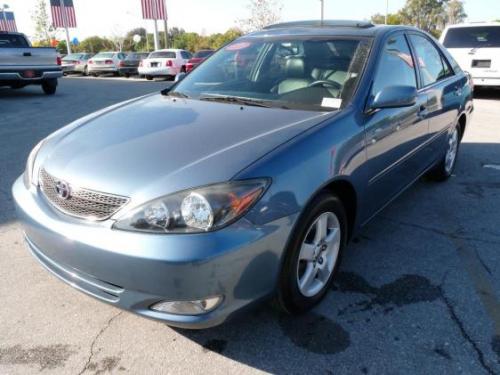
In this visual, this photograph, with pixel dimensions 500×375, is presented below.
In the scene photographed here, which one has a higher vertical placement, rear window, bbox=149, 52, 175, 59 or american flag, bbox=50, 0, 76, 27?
american flag, bbox=50, 0, 76, 27

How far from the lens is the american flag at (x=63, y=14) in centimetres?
3412

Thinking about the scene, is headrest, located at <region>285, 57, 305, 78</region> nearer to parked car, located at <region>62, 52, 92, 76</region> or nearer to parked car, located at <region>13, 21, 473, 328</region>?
parked car, located at <region>13, 21, 473, 328</region>

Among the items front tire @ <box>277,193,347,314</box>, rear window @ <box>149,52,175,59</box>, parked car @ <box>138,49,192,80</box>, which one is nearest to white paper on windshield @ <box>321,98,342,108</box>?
front tire @ <box>277,193,347,314</box>

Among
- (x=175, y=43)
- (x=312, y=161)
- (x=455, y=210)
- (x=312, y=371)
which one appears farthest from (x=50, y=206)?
(x=175, y=43)

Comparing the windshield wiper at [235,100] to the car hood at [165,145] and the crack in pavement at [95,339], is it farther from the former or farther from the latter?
the crack in pavement at [95,339]

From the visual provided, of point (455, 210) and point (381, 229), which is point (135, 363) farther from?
point (455, 210)

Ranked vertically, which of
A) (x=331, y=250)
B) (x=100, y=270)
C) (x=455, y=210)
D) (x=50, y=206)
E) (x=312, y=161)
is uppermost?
(x=312, y=161)

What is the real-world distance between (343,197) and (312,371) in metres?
1.04

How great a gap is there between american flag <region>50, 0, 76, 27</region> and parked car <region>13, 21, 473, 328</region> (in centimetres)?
3595

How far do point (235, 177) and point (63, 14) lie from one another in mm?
38166

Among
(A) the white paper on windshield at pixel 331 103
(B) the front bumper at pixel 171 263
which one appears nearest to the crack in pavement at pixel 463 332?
(B) the front bumper at pixel 171 263

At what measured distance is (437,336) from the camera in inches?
94.1

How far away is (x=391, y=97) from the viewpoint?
2.80m

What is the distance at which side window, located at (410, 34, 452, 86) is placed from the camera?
3.87 m
